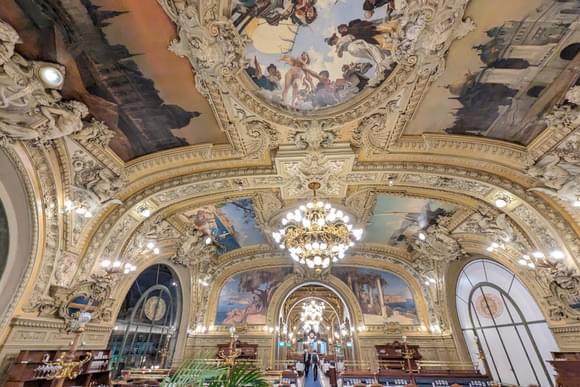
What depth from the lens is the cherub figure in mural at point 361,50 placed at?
14.3ft

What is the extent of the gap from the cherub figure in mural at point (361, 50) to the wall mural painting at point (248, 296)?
1224 cm

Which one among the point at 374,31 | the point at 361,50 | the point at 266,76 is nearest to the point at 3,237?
the point at 266,76

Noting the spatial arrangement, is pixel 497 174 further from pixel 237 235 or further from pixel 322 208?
pixel 237 235

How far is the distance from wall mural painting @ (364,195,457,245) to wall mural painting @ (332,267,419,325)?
3.38 metres

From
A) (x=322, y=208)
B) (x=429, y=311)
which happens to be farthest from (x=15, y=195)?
(x=429, y=311)

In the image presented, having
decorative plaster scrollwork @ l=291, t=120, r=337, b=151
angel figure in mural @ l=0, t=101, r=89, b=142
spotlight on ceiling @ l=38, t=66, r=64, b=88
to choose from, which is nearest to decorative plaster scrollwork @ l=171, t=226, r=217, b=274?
angel figure in mural @ l=0, t=101, r=89, b=142

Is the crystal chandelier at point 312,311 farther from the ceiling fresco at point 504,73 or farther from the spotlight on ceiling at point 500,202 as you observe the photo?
the ceiling fresco at point 504,73

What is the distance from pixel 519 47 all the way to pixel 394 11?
225 centimetres

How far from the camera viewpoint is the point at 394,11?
393 cm

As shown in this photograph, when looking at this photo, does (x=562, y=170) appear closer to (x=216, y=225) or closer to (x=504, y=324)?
(x=504, y=324)

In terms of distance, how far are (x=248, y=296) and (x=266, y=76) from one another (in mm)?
12429

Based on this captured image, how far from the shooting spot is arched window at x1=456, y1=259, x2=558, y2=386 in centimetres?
817

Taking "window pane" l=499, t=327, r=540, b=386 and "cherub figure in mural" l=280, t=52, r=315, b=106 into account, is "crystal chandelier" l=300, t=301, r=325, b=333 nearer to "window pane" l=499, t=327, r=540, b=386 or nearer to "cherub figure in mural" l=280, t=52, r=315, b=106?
"window pane" l=499, t=327, r=540, b=386

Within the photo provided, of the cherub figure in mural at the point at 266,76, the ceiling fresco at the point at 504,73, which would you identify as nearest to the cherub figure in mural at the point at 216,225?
the cherub figure in mural at the point at 266,76
